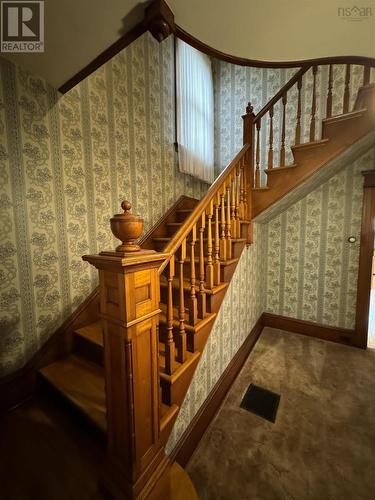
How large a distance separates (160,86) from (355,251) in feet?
10.2

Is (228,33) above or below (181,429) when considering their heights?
above

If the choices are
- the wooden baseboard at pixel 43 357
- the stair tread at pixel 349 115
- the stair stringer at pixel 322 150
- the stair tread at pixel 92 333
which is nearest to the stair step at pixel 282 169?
the stair stringer at pixel 322 150

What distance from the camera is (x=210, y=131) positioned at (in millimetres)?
3426

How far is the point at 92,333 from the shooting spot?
1.67 m

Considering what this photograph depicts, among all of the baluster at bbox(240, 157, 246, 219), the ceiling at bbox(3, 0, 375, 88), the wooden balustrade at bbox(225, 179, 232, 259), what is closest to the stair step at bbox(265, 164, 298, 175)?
the baluster at bbox(240, 157, 246, 219)

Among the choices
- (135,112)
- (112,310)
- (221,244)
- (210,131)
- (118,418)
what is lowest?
(118,418)

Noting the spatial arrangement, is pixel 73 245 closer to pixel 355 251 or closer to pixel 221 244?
pixel 221 244

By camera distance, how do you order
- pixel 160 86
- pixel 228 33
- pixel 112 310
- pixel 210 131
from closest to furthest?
1. pixel 112 310
2. pixel 228 33
3. pixel 160 86
4. pixel 210 131

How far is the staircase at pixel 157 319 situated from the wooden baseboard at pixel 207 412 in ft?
1.02

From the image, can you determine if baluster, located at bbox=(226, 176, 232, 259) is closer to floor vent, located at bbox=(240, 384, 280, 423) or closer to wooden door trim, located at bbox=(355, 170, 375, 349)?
floor vent, located at bbox=(240, 384, 280, 423)

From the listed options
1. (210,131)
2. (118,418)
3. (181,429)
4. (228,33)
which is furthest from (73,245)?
(210,131)
